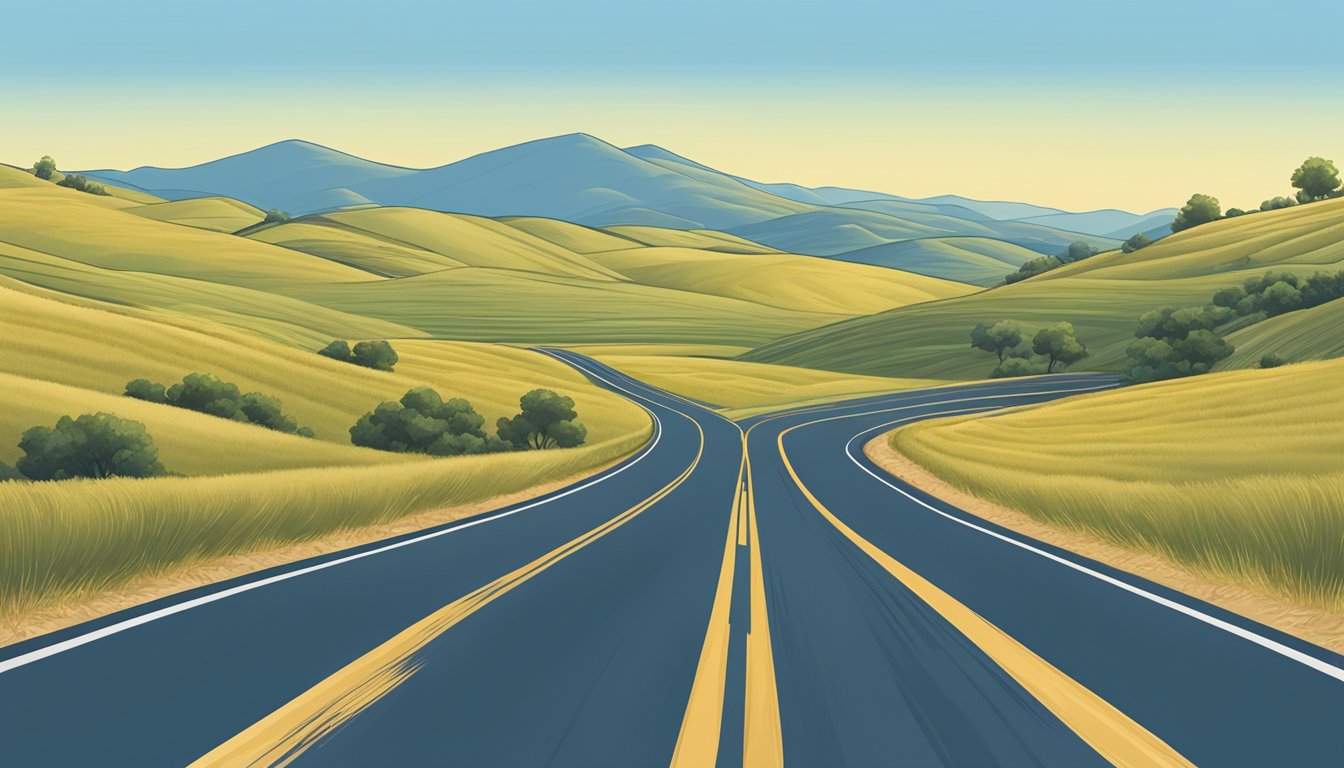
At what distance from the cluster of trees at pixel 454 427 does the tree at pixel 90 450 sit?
15782mm

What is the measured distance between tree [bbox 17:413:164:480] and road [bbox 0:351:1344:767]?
20.0 metres

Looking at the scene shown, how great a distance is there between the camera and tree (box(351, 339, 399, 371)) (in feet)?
237

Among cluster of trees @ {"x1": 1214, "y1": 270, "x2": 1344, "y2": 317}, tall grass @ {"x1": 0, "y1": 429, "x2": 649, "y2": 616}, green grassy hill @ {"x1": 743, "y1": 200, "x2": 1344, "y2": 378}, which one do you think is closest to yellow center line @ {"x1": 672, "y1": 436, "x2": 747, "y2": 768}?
tall grass @ {"x1": 0, "y1": 429, "x2": 649, "y2": 616}

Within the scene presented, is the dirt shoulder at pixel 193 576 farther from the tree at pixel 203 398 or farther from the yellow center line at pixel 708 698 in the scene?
the tree at pixel 203 398

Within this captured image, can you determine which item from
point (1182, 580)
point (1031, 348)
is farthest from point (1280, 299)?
point (1182, 580)

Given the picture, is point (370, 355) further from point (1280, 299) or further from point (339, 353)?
point (1280, 299)

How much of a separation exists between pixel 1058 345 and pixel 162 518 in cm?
10594

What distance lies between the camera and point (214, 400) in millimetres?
48594

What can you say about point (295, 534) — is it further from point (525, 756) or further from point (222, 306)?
point (222, 306)

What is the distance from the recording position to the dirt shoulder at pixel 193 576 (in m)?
9.84

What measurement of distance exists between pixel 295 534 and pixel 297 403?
40113 mm

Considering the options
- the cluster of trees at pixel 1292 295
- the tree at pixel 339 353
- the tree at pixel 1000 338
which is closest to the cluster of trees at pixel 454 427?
the tree at pixel 339 353

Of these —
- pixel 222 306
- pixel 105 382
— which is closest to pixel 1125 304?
pixel 222 306

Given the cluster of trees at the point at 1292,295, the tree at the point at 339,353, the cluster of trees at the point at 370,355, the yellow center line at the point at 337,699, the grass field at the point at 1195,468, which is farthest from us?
the cluster of trees at the point at 1292,295
